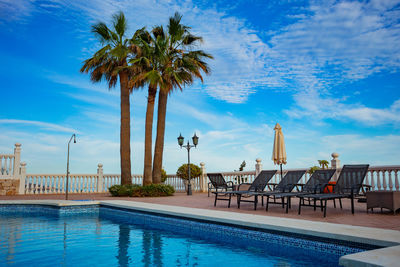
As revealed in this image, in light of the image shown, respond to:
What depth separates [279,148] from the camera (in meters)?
11.2

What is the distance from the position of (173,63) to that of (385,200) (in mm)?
11077

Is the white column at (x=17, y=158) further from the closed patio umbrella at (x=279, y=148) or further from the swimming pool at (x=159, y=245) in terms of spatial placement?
the closed patio umbrella at (x=279, y=148)

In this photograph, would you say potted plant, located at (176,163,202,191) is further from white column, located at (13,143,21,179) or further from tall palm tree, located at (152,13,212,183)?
white column, located at (13,143,21,179)

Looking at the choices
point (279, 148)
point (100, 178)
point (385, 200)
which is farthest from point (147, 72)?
point (385, 200)

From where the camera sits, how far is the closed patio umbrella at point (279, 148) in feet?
36.6

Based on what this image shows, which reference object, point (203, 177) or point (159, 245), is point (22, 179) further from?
point (159, 245)

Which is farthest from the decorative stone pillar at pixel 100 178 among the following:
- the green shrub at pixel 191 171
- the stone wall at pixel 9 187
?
the green shrub at pixel 191 171

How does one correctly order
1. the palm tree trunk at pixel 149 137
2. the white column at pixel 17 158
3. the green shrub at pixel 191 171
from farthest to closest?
the green shrub at pixel 191 171 < the white column at pixel 17 158 < the palm tree trunk at pixel 149 137

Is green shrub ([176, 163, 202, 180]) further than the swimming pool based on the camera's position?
Yes

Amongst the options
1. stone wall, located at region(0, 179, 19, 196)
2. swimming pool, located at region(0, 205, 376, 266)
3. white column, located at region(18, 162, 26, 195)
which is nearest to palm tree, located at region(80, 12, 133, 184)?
white column, located at region(18, 162, 26, 195)

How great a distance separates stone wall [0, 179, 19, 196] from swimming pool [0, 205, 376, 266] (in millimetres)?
10018

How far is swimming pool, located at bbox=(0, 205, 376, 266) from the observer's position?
13.3 ft

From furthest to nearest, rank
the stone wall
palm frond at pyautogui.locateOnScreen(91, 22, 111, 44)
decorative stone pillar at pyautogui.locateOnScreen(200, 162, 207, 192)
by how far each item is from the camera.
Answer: decorative stone pillar at pyautogui.locateOnScreen(200, 162, 207, 192)
the stone wall
palm frond at pyautogui.locateOnScreen(91, 22, 111, 44)

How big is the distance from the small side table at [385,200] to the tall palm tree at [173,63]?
9884 mm
